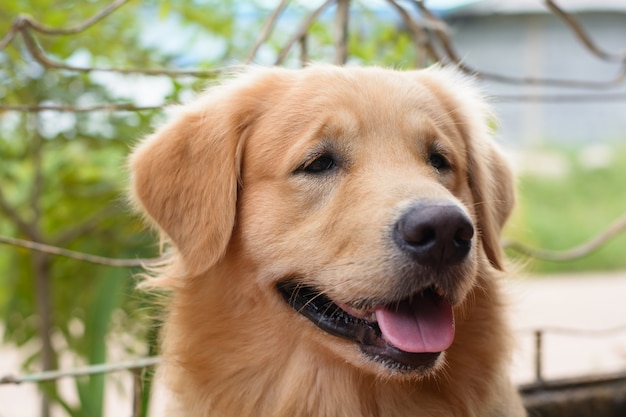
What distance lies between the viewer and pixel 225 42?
A: 16.1ft

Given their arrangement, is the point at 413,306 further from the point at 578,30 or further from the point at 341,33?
the point at 578,30

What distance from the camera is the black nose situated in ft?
7.78

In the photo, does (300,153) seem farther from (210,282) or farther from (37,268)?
(37,268)

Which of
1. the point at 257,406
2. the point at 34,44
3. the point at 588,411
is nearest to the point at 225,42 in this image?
the point at 34,44

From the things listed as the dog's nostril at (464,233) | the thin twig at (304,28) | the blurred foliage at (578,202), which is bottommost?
the blurred foliage at (578,202)

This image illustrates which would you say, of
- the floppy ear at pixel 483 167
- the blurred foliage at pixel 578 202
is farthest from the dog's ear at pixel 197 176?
the blurred foliage at pixel 578 202

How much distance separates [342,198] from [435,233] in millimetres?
424

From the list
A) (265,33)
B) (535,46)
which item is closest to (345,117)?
(265,33)

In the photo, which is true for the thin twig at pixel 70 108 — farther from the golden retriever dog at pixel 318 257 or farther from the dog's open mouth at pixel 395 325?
the dog's open mouth at pixel 395 325

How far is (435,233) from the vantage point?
7.93 feet

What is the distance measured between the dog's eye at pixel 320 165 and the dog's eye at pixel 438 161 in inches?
15.2

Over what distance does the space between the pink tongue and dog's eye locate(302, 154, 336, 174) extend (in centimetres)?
55

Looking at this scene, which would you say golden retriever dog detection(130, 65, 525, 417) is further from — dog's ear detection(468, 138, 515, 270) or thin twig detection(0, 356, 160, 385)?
thin twig detection(0, 356, 160, 385)

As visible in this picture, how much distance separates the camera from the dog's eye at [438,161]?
2992 mm
